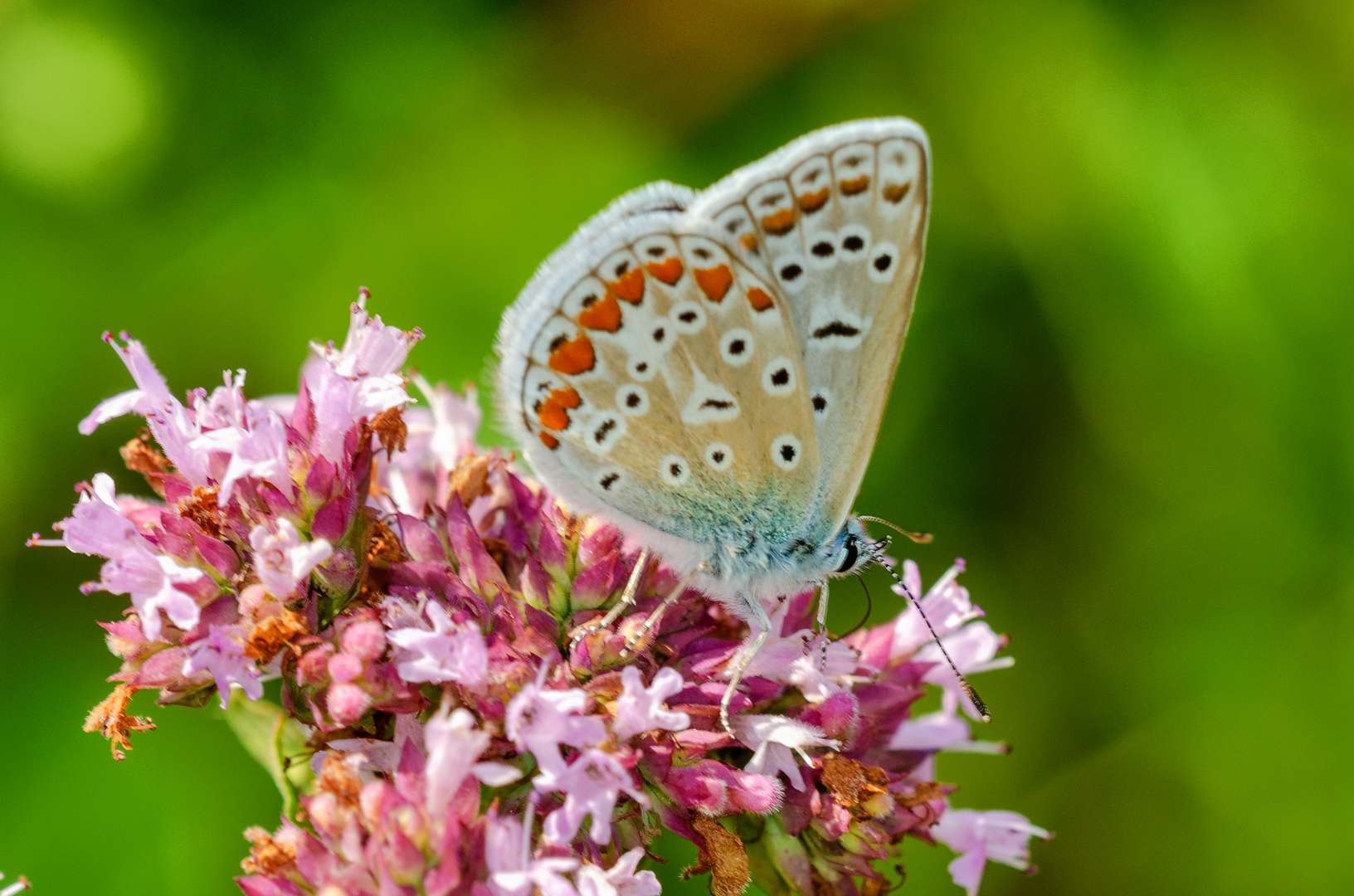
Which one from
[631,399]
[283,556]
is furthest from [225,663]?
[631,399]

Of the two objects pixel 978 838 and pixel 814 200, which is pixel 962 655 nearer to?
pixel 978 838

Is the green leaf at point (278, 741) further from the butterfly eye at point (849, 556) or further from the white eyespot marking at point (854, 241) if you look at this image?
the white eyespot marking at point (854, 241)

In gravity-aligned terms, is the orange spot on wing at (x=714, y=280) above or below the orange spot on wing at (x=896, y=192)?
below

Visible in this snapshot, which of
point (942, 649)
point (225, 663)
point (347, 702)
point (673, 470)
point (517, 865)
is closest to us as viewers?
point (517, 865)

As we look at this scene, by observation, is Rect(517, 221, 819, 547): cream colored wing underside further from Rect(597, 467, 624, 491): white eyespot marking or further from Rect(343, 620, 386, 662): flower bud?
Rect(343, 620, 386, 662): flower bud

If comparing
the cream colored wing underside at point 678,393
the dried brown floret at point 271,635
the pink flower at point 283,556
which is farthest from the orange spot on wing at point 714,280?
the dried brown floret at point 271,635

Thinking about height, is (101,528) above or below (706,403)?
below

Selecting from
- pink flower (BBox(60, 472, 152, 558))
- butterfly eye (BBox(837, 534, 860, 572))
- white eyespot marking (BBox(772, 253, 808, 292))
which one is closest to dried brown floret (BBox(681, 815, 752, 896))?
butterfly eye (BBox(837, 534, 860, 572))

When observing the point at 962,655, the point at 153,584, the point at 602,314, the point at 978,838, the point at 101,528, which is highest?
the point at 602,314
